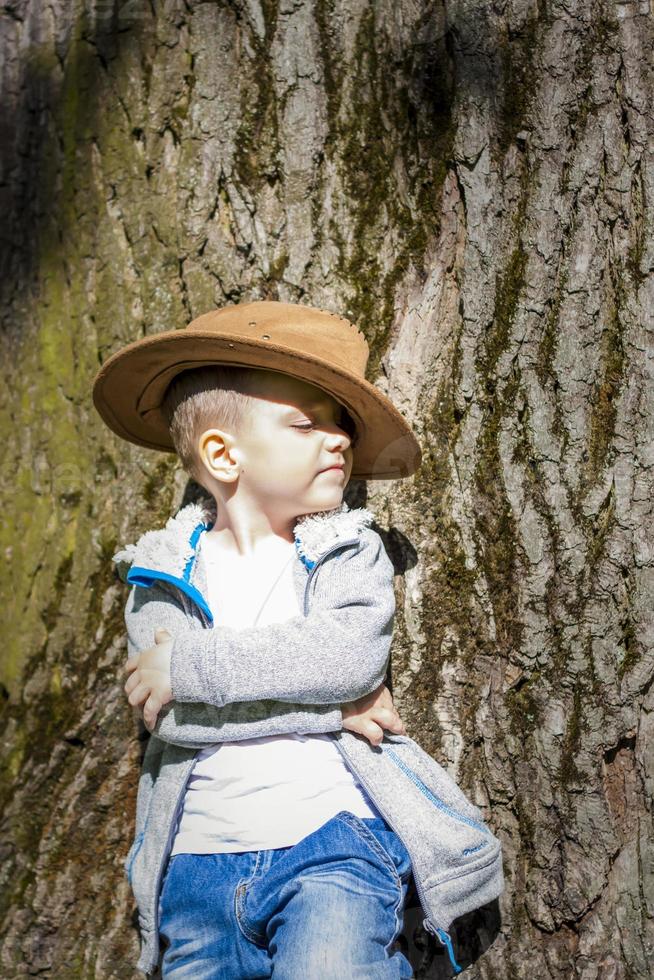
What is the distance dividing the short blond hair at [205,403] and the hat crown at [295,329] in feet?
0.37

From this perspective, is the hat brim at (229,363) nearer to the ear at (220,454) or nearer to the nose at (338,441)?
the nose at (338,441)

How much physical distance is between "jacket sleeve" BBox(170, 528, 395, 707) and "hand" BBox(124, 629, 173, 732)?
0.14 feet

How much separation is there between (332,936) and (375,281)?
1.63m

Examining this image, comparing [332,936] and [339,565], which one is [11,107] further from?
[332,936]

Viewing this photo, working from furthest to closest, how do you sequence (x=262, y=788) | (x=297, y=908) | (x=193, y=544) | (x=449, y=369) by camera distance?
1. (x=449, y=369)
2. (x=193, y=544)
3. (x=262, y=788)
4. (x=297, y=908)

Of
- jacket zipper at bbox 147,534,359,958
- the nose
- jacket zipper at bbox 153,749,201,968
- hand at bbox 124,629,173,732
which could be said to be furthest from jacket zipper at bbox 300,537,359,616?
jacket zipper at bbox 153,749,201,968

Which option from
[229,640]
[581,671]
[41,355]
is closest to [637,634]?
[581,671]

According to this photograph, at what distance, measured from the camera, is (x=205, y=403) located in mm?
2248

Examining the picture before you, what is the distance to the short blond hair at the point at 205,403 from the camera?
2207 mm

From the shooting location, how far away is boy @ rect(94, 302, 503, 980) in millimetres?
2025

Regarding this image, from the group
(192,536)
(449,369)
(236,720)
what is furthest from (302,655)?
(449,369)

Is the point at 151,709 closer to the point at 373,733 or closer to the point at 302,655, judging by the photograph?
the point at 302,655

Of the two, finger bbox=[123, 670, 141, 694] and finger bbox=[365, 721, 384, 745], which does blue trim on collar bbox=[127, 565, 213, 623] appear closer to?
finger bbox=[123, 670, 141, 694]

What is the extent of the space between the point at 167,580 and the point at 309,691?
0.44m
